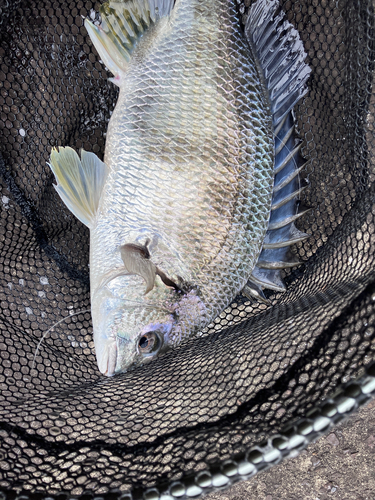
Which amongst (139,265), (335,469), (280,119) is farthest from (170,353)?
(280,119)

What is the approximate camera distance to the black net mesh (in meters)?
1.26

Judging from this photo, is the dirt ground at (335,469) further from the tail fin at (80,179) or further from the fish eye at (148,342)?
the tail fin at (80,179)

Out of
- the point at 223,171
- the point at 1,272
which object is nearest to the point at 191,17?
the point at 223,171

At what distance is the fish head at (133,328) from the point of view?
4.91ft

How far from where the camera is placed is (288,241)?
1.79 m

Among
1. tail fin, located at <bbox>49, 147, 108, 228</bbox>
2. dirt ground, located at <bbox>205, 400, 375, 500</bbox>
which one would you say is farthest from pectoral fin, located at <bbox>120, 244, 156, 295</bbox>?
dirt ground, located at <bbox>205, 400, 375, 500</bbox>

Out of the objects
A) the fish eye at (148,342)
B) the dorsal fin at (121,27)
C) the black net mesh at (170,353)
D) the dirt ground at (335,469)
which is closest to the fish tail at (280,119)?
the black net mesh at (170,353)

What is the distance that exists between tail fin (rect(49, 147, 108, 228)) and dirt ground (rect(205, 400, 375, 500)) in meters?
1.66

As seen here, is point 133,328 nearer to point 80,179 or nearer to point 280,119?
point 80,179

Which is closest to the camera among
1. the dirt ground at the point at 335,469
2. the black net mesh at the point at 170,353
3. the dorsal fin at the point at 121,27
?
the black net mesh at the point at 170,353

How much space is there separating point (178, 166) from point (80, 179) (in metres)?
0.45

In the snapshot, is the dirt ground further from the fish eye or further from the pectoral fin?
the pectoral fin

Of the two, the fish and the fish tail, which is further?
the fish tail

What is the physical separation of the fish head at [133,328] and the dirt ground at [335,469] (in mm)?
1076
